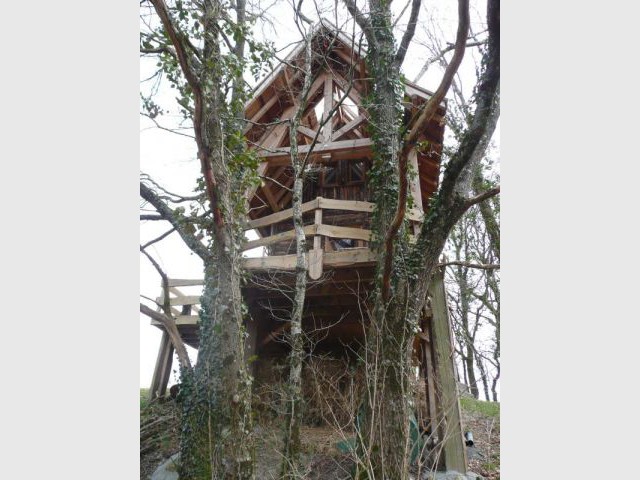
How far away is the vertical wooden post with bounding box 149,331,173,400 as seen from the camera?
8.13 m

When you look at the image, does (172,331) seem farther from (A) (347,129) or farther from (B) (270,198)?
(B) (270,198)

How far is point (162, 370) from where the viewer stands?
27.4 feet

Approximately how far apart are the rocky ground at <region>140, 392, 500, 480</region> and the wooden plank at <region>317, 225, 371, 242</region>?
2772mm

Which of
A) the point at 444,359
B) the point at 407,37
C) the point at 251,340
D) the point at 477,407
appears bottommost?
the point at 477,407

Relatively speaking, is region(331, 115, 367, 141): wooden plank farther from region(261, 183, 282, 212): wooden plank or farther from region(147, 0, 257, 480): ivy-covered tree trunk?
region(147, 0, 257, 480): ivy-covered tree trunk

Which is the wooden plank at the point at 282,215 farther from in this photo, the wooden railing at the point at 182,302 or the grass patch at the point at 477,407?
the grass patch at the point at 477,407

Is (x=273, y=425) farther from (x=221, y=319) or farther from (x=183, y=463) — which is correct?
(x=221, y=319)

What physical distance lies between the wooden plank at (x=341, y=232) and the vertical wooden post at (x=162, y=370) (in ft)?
13.6

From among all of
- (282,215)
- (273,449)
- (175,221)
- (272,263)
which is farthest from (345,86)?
(273,449)

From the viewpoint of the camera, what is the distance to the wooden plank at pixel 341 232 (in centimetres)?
636

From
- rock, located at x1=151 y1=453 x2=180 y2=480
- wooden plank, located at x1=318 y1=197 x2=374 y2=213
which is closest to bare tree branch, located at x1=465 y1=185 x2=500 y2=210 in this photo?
wooden plank, located at x1=318 y1=197 x2=374 y2=213

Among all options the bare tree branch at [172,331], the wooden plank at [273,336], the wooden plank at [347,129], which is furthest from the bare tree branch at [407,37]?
the bare tree branch at [172,331]

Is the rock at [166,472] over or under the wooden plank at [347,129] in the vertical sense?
under

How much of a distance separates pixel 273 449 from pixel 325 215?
4650 mm
